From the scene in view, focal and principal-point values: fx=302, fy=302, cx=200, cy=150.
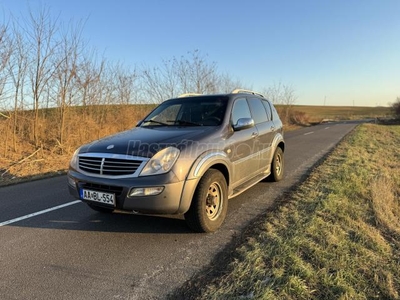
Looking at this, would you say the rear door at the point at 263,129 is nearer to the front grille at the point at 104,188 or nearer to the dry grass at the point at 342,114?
the front grille at the point at 104,188

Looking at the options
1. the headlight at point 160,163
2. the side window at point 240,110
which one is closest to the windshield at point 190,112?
the side window at point 240,110

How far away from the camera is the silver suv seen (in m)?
3.44

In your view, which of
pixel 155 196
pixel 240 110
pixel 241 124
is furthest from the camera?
pixel 240 110

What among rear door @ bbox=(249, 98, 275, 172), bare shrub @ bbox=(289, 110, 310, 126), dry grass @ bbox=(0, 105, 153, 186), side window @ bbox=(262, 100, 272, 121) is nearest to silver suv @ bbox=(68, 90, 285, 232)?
rear door @ bbox=(249, 98, 275, 172)

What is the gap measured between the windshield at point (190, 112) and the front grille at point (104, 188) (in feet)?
5.26

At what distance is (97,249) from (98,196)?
0.61 m

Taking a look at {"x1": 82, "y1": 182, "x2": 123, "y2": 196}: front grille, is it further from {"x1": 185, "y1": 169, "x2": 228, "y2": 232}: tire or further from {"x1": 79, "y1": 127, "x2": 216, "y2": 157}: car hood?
Answer: {"x1": 185, "y1": 169, "x2": 228, "y2": 232}: tire

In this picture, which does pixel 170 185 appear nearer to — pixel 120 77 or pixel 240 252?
pixel 240 252

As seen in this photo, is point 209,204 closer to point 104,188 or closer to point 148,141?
point 148,141

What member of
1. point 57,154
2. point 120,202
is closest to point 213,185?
point 120,202

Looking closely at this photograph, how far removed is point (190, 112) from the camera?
4.95 meters

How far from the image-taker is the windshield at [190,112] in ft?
15.3

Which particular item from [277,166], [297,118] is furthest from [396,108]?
[277,166]

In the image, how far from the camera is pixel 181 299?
258cm
